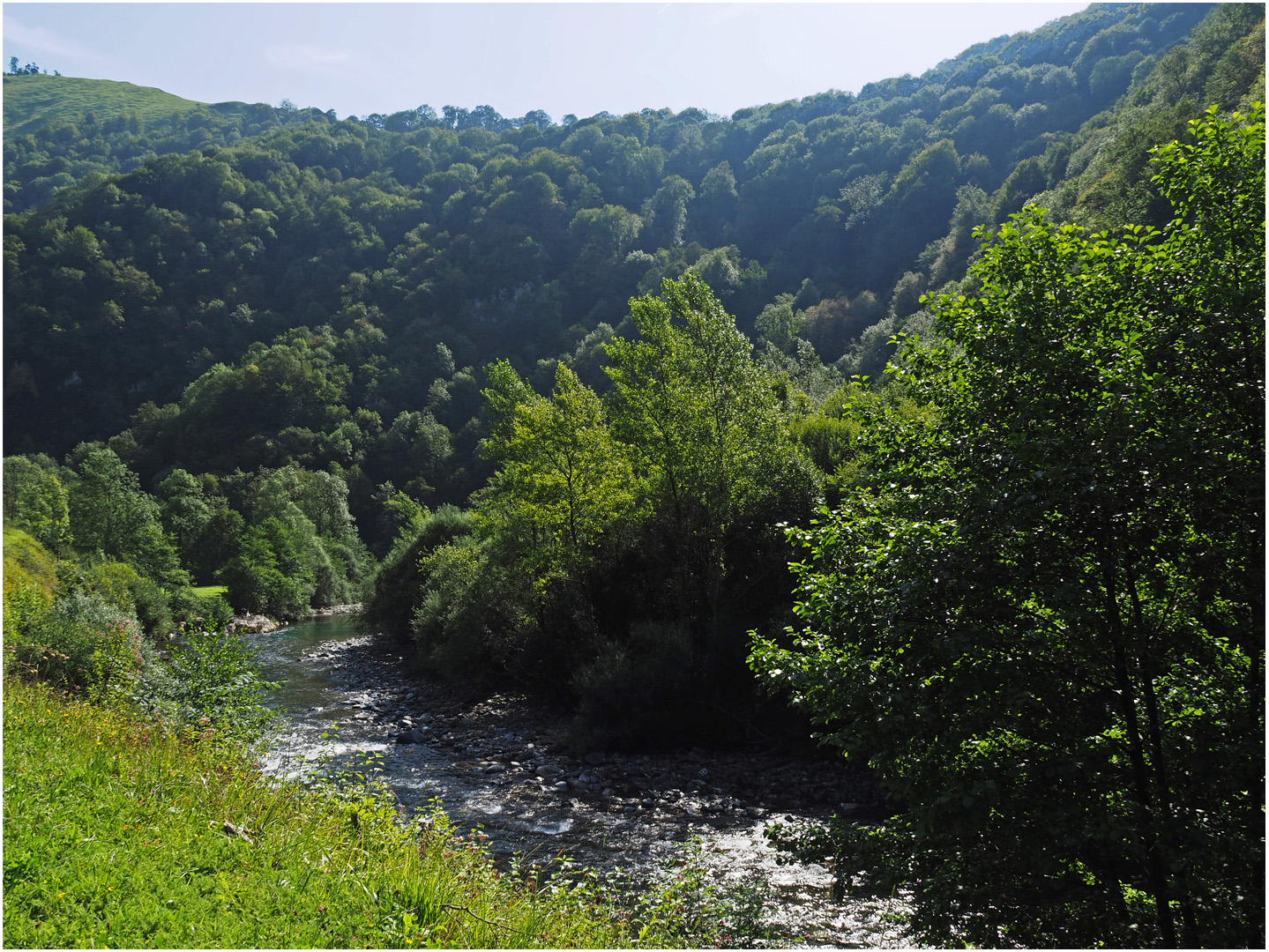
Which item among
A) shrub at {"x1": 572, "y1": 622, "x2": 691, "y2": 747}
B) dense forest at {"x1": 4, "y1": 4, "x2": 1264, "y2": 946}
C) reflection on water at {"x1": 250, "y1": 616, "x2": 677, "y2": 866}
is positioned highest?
dense forest at {"x1": 4, "y1": 4, "x2": 1264, "y2": 946}

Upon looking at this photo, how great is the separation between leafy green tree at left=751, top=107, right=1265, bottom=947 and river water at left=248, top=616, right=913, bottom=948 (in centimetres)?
337

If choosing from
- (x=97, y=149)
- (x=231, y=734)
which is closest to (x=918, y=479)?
(x=231, y=734)

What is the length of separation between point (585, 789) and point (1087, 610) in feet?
41.4

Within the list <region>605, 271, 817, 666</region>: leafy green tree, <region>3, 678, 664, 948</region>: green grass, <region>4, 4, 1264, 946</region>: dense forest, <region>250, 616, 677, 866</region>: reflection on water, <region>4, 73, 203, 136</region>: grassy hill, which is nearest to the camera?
<region>3, 678, 664, 948</region>: green grass

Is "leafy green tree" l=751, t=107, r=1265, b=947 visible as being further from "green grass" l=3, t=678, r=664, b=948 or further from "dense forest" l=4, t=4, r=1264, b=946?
"green grass" l=3, t=678, r=664, b=948

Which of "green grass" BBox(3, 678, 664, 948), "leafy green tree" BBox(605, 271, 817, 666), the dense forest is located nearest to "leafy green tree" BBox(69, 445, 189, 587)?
the dense forest

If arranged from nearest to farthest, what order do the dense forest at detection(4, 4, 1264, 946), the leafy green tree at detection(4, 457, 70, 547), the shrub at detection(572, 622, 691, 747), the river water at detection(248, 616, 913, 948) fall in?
the dense forest at detection(4, 4, 1264, 946), the river water at detection(248, 616, 913, 948), the shrub at detection(572, 622, 691, 747), the leafy green tree at detection(4, 457, 70, 547)

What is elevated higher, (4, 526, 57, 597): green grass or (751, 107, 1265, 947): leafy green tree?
(751, 107, 1265, 947): leafy green tree

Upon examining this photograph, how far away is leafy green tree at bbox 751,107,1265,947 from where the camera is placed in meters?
6.12

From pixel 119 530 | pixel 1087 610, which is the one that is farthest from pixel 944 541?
pixel 119 530

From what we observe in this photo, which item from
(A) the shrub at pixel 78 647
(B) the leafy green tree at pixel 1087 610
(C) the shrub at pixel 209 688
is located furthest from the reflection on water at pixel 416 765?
(B) the leafy green tree at pixel 1087 610

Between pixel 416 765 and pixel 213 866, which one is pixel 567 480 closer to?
pixel 416 765

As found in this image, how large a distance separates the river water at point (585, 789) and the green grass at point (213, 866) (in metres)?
1.56

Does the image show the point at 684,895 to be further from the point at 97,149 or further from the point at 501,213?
the point at 97,149
